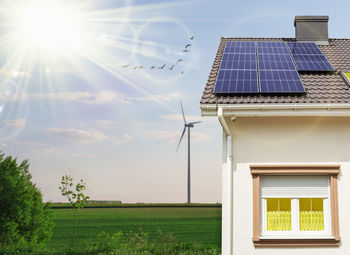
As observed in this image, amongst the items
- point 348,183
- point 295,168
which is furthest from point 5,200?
→ point 348,183

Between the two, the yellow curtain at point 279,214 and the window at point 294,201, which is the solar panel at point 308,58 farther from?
the yellow curtain at point 279,214

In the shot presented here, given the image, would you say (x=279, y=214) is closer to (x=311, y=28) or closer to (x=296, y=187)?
(x=296, y=187)

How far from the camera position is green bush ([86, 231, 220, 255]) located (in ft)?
49.8

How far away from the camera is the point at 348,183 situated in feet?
27.3

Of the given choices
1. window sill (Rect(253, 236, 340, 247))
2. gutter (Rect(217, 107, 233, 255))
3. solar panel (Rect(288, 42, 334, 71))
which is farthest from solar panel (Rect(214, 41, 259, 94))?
window sill (Rect(253, 236, 340, 247))

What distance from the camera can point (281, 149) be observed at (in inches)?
336

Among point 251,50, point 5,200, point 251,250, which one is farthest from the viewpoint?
point 5,200

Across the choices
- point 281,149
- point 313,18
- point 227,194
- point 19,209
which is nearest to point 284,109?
point 281,149

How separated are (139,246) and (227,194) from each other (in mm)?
8356

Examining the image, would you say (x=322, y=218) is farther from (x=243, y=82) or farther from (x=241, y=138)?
(x=243, y=82)

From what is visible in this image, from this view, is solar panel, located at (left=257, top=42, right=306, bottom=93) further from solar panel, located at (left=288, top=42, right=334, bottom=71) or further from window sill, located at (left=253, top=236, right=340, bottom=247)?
window sill, located at (left=253, top=236, right=340, bottom=247)

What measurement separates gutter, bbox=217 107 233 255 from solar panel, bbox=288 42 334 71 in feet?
11.2

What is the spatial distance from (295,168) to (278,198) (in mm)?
766

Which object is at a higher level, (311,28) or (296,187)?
(311,28)
